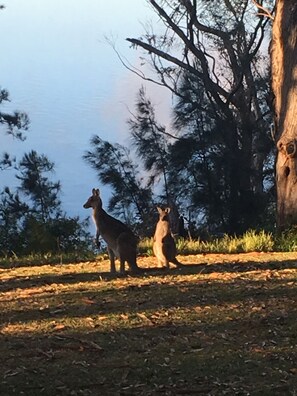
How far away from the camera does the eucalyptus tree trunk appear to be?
15.1m

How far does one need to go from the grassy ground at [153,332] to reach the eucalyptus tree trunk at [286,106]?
6.16m

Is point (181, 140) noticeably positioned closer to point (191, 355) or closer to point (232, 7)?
point (232, 7)

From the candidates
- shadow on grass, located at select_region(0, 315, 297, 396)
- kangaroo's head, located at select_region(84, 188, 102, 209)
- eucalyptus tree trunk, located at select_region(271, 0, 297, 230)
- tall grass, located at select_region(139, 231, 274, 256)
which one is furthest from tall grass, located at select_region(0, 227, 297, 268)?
shadow on grass, located at select_region(0, 315, 297, 396)

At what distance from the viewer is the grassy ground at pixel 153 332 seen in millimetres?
5082

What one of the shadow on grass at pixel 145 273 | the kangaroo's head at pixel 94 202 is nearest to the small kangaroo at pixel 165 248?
the shadow on grass at pixel 145 273

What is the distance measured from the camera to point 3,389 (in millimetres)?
4934

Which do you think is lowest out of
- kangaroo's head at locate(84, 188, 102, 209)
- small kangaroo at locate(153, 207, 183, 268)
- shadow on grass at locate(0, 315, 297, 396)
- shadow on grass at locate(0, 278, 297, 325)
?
shadow on grass at locate(0, 315, 297, 396)

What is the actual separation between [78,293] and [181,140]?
13.2m

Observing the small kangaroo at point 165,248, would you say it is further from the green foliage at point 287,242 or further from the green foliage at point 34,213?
the green foliage at point 34,213

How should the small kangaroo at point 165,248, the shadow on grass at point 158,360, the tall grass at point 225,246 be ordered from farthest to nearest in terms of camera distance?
the tall grass at point 225,246 < the small kangaroo at point 165,248 < the shadow on grass at point 158,360

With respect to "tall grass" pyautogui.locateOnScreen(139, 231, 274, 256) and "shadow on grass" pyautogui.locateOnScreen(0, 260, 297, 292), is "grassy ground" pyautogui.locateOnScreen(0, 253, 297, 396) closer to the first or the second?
"shadow on grass" pyautogui.locateOnScreen(0, 260, 297, 292)

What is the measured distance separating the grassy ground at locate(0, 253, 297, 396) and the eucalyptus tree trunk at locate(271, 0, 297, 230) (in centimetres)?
616

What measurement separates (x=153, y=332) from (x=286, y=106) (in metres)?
10.1

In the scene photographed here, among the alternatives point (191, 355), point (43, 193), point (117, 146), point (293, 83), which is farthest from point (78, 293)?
point (117, 146)
